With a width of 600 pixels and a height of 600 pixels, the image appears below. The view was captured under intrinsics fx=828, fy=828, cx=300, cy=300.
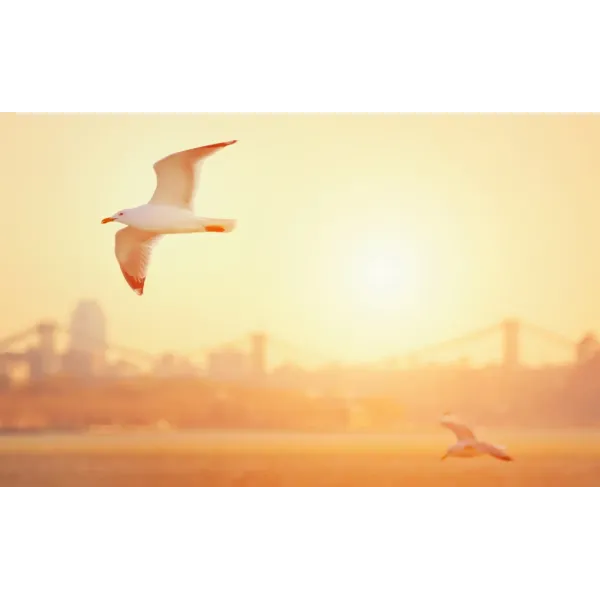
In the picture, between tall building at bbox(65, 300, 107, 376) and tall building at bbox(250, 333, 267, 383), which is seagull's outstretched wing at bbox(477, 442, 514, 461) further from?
tall building at bbox(65, 300, 107, 376)

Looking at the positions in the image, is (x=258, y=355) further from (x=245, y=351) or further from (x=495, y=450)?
(x=495, y=450)

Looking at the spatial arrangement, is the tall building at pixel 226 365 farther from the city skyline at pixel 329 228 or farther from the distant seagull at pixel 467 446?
the distant seagull at pixel 467 446

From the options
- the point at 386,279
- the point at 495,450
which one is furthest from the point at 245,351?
the point at 495,450

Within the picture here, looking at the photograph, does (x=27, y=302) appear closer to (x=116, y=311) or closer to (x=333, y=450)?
(x=116, y=311)

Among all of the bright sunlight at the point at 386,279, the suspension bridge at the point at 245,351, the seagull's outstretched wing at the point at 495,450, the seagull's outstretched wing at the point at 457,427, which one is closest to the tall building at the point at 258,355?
the suspension bridge at the point at 245,351
